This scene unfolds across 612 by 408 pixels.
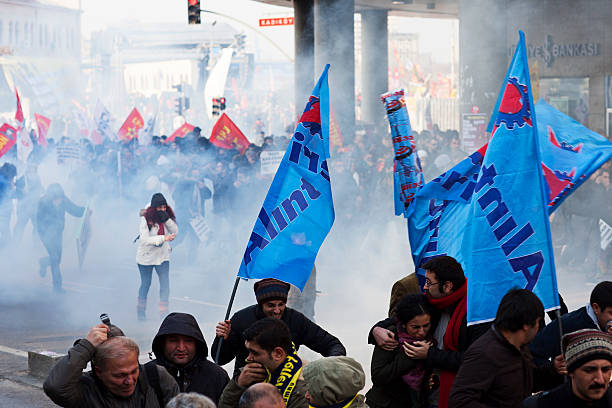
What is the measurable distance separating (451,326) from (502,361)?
1.98 feet

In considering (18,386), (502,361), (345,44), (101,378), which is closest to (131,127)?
(345,44)

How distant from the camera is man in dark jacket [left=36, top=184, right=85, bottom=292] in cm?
1240

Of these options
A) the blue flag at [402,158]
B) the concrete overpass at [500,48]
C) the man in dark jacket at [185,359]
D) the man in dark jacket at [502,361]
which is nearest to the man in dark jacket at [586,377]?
the man in dark jacket at [502,361]

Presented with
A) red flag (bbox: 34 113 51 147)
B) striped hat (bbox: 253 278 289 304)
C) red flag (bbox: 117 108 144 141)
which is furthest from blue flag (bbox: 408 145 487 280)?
red flag (bbox: 34 113 51 147)

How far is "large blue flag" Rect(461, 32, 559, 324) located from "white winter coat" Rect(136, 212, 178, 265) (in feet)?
20.8

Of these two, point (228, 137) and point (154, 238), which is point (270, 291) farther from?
point (228, 137)

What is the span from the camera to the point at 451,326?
4.50m

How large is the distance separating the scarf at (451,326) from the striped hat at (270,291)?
93 centimetres

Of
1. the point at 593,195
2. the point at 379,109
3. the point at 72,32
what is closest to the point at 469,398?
the point at 593,195

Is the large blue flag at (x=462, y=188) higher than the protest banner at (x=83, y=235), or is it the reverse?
the large blue flag at (x=462, y=188)

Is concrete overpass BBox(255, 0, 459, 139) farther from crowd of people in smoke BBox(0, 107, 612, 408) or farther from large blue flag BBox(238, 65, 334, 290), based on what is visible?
crowd of people in smoke BBox(0, 107, 612, 408)

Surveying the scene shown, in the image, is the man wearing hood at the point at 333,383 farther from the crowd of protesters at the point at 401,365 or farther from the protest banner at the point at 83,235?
the protest banner at the point at 83,235

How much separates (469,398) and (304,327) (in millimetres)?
1525

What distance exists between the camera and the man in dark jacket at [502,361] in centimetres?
390
